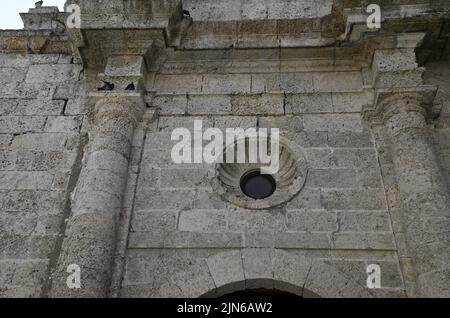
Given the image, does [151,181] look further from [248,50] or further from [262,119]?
[248,50]

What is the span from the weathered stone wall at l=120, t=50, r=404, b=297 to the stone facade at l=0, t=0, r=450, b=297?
0.05 feet

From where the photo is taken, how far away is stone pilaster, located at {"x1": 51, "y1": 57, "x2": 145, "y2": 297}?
4137 mm

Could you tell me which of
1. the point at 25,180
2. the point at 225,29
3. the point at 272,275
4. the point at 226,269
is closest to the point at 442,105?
the point at 225,29

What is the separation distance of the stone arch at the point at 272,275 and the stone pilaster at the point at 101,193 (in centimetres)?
77

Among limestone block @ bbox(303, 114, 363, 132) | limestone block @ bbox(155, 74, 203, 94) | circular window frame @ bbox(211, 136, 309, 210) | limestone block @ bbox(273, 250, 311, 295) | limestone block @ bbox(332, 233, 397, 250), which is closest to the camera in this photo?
limestone block @ bbox(273, 250, 311, 295)

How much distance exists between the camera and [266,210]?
4699mm

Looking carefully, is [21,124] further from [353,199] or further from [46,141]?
[353,199]

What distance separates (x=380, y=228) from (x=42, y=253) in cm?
314

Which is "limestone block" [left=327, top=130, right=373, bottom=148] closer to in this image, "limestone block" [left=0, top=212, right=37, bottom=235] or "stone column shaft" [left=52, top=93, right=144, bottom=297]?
"stone column shaft" [left=52, top=93, right=144, bottom=297]

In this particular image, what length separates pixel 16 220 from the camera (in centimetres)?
487

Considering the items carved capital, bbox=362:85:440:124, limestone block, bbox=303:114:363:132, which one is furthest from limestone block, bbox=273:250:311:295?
carved capital, bbox=362:85:440:124

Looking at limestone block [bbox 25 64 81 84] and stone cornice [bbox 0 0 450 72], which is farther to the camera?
limestone block [bbox 25 64 81 84]
